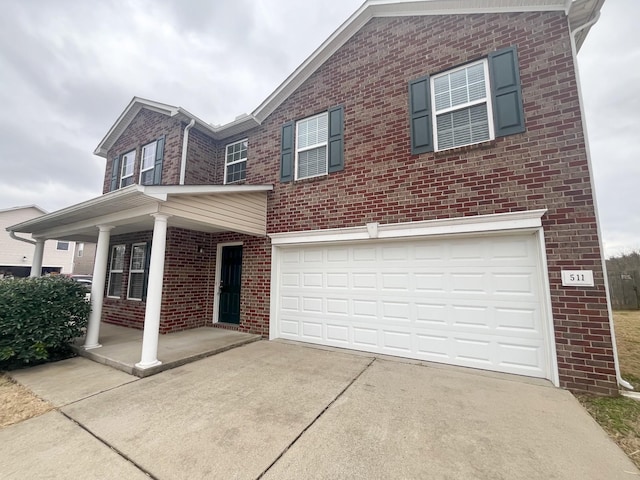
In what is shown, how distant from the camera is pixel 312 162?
6457 mm

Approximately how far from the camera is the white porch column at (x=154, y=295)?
4.46m

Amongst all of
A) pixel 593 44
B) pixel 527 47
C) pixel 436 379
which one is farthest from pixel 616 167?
pixel 436 379

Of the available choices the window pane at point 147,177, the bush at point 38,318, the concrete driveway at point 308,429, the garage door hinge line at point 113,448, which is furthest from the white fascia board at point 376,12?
the garage door hinge line at point 113,448

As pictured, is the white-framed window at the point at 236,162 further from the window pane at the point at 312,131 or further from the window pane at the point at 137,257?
the window pane at the point at 137,257

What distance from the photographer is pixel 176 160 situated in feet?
25.0

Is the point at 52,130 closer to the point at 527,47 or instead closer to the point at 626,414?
Result: the point at 527,47

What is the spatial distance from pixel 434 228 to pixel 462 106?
90.9 inches

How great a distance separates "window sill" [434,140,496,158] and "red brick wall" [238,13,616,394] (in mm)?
32

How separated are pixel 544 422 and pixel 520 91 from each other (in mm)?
4764

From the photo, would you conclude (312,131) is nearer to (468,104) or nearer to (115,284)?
(468,104)

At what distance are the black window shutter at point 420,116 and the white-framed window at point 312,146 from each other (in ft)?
6.55

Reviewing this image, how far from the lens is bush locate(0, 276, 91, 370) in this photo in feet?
14.8

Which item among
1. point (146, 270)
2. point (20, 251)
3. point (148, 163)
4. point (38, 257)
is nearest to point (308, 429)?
point (146, 270)

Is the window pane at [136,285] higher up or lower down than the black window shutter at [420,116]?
lower down
